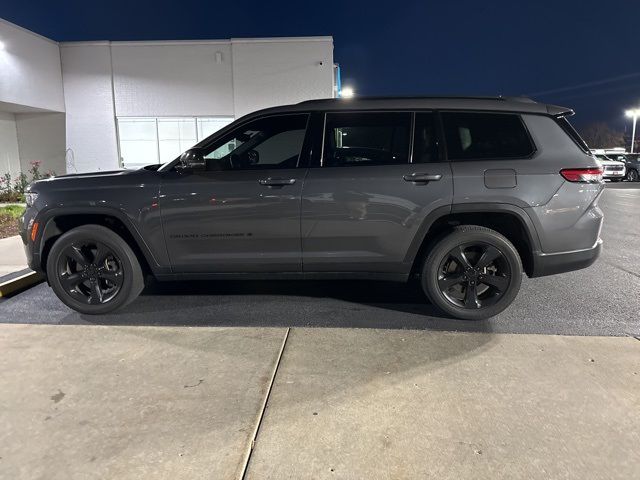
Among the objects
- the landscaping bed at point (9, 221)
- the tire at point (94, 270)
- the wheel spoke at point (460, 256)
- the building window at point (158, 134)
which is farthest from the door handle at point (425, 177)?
the building window at point (158, 134)

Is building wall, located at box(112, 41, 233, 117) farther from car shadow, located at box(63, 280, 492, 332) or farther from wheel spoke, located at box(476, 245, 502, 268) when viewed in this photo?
wheel spoke, located at box(476, 245, 502, 268)

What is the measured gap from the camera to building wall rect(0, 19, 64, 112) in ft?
46.7

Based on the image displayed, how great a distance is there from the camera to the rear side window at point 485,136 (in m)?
4.10

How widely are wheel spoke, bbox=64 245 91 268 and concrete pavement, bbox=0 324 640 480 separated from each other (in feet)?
2.18

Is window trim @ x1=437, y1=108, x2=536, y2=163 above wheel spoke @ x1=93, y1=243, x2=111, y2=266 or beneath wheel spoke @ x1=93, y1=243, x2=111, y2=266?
above

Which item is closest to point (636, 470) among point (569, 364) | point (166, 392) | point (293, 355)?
point (569, 364)

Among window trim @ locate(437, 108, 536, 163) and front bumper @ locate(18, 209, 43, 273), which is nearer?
window trim @ locate(437, 108, 536, 163)

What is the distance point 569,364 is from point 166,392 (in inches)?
107

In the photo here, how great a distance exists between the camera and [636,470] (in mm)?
2334

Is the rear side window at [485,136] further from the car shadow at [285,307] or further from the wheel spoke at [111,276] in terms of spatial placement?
the wheel spoke at [111,276]

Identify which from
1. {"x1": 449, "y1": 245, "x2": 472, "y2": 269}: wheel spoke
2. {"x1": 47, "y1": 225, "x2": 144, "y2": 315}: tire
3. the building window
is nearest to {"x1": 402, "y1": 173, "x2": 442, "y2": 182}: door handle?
{"x1": 449, "y1": 245, "x2": 472, "y2": 269}: wheel spoke

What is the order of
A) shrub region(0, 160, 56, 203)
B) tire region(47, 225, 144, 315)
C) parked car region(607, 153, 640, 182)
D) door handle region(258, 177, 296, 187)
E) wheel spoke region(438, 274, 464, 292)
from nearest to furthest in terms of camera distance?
door handle region(258, 177, 296, 187) → wheel spoke region(438, 274, 464, 292) → tire region(47, 225, 144, 315) → shrub region(0, 160, 56, 203) → parked car region(607, 153, 640, 182)

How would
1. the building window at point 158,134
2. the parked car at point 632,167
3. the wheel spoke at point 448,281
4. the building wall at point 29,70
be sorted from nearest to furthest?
the wheel spoke at point 448,281
the building wall at point 29,70
the building window at point 158,134
the parked car at point 632,167

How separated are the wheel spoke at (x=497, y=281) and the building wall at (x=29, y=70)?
1504 cm
